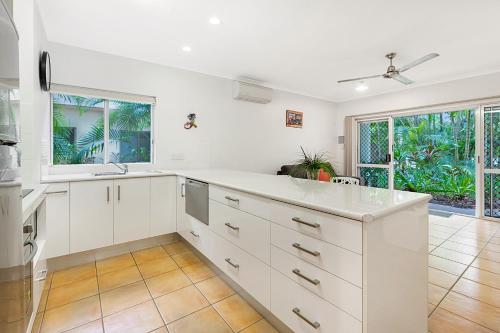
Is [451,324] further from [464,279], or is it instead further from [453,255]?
[453,255]

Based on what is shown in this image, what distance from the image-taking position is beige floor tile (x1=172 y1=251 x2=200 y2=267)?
2.46 meters

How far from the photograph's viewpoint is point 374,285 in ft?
3.36

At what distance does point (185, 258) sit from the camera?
8.43 ft

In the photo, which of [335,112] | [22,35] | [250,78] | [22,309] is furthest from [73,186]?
[335,112]

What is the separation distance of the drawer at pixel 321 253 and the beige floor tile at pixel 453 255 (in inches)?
89.0

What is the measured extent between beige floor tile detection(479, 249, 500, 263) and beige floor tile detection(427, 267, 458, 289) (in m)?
0.73

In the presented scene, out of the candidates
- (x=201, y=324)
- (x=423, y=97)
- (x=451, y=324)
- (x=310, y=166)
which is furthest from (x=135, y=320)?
(x=423, y=97)

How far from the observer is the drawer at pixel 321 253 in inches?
40.1

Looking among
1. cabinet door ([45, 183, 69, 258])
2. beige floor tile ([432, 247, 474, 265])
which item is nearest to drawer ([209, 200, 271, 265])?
cabinet door ([45, 183, 69, 258])

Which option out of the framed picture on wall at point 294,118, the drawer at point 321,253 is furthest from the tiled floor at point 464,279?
the framed picture on wall at point 294,118

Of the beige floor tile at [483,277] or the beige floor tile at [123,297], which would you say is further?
the beige floor tile at [483,277]

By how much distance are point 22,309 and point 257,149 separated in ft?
12.1

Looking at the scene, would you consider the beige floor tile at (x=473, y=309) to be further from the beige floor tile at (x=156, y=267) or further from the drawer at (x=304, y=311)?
the beige floor tile at (x=156, y=267)

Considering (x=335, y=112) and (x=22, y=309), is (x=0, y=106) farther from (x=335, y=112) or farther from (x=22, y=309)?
(x=335, y=112)
